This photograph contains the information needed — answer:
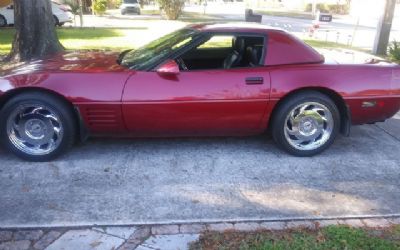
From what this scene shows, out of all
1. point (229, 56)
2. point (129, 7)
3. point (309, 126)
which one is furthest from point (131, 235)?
point (129, 7)

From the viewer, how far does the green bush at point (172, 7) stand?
26.6 metres

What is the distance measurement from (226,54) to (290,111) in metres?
1.33

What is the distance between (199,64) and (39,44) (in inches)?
211

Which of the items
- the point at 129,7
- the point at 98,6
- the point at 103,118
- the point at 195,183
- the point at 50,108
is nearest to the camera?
the point at 195,183

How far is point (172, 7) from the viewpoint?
26.7 meters

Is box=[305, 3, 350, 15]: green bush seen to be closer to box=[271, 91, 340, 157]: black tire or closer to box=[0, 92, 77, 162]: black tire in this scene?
box=[271, 91, 340, 157]: black tire

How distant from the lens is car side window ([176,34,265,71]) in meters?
4.41

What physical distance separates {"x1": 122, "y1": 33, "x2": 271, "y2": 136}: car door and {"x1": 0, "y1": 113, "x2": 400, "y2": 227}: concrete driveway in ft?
1.19

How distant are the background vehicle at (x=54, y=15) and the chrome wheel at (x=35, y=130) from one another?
1678cm

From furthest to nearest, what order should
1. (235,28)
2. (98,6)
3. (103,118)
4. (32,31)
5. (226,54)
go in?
1. (98,6)
2. (32,31)
3. (226,54)
4. (235,28)
5. (103,118)

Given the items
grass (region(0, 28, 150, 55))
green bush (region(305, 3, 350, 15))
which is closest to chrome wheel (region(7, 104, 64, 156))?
grass (region(0, 28, 150, 55))

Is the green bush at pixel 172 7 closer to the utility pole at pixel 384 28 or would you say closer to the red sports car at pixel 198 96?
the utility pole at pixel 384 28

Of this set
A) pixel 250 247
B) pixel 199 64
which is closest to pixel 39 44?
pixel 199 64

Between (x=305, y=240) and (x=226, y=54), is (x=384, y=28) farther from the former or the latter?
(x=305, y=240)
